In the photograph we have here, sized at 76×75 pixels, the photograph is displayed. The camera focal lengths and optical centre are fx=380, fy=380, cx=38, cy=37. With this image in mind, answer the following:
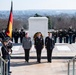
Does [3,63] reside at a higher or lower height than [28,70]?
higher

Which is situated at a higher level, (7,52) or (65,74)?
(7,52)

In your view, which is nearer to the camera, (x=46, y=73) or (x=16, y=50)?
(x=46, y=73)

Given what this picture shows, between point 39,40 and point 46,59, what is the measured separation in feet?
5.75

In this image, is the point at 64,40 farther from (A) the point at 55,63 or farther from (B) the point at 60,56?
(A) the point at 55,63

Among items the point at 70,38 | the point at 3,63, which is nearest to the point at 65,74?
the point at 3,63

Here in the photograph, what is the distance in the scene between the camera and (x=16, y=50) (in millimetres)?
20438

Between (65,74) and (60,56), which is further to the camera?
(60,56)

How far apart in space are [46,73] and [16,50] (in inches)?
255

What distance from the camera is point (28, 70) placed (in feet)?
48.3

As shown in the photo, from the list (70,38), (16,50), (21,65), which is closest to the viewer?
(21,65)

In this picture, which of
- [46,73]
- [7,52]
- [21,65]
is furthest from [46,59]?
[7,52]

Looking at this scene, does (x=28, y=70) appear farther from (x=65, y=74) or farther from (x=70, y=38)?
(x=70, y=38)

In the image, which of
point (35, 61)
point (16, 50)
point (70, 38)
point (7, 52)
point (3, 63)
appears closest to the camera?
point (3, 63)

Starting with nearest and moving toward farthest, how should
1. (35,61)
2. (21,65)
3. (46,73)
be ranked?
1. (46,73)
2. (21,65)
3. (35,61)
